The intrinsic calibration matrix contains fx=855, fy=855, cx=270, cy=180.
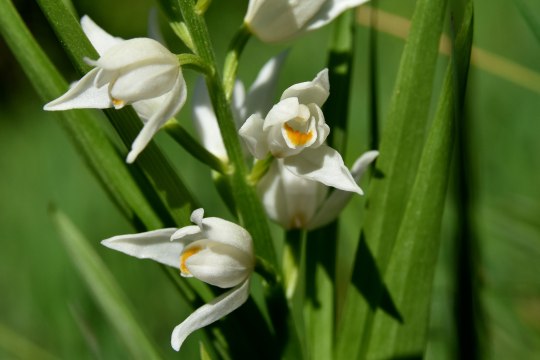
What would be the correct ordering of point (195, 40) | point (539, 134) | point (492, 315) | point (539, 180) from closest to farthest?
point (195, 40) → point (492, 315) → point (539, 180) → point (539, 134)

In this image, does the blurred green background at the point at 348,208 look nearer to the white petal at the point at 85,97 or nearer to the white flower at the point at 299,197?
the white flower at the point at 299,197

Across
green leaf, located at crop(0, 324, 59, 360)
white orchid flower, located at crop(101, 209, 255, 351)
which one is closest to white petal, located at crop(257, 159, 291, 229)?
white orchid flower, located at crop(101, 209, 255, 351)

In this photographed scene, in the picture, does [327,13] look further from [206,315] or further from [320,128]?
[206,315]

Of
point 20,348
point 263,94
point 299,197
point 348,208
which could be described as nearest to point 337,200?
point 299,197

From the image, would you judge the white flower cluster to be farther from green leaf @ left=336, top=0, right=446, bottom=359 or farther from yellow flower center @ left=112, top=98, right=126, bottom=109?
green leaf @ left=336, top=0, right=446, bottom=359

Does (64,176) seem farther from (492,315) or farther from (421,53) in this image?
(421,53)

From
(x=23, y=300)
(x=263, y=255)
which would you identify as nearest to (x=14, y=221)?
(x=23, y=300)
